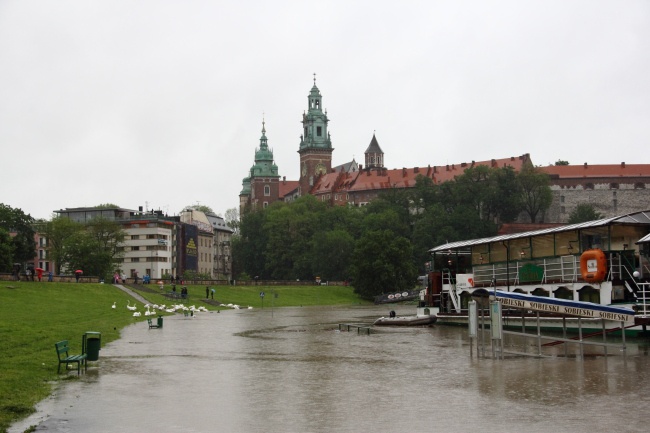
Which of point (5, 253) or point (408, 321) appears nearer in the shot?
point (408, 321)

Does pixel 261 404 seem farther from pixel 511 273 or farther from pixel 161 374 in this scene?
pixel 511 273

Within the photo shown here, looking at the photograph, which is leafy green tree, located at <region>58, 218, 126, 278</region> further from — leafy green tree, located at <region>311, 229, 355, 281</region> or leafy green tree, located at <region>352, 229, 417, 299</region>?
leafy green tree, located at <region>311, 229, 355, 281</region>

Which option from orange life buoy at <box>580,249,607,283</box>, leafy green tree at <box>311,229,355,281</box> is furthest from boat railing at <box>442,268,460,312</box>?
leafy green tree at <box>311,229,355,281</box>

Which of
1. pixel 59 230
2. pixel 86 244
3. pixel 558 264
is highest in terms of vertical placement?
pixel 59 230

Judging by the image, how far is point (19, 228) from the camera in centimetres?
15062

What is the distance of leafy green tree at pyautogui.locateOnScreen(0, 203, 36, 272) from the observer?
465 feet

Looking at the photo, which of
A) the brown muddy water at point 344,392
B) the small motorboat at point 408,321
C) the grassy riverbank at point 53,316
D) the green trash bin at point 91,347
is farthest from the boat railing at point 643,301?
the grassy riverbank at point 53,316

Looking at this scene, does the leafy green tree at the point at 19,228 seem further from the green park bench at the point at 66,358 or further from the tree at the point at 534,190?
the green park bench at the point at 66,358

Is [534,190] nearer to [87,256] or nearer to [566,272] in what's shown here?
[87,256]

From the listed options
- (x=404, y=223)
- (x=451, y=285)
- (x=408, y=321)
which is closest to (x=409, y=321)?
(x=408, y=321)

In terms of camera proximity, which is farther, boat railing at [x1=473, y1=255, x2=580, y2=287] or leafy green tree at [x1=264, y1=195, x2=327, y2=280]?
leafy green tree at [x1=264, y1=195, x2=327, y2=280]

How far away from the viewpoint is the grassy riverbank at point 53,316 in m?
26.9

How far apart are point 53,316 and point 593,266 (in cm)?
3538

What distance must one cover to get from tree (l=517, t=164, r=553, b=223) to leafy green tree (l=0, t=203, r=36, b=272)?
3904 inches
